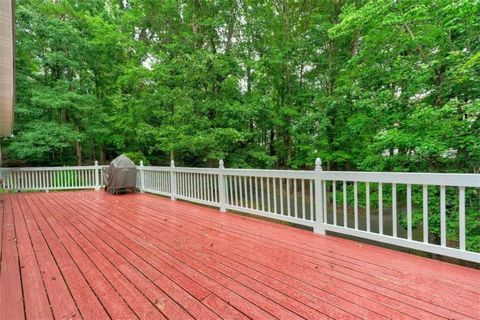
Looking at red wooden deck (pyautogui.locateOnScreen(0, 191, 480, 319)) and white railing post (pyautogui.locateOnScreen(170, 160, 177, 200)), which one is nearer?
red wooden deck (pyautogui.locateOnScreen(0, 191, 480, 319))

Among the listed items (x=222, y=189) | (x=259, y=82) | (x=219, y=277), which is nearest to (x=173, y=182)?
(x=222, y=189)

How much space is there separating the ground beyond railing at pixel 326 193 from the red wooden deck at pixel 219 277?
26 cm

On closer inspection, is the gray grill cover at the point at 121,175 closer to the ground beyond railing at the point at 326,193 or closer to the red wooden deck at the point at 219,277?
the ground beyond railing at the point at 326,193

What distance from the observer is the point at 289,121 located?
10594mm

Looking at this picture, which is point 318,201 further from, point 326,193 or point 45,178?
point 45,178

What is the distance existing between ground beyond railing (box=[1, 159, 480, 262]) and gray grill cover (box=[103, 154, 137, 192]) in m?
0.38

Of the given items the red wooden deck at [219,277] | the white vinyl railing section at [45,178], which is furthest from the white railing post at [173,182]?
the white vinyl railing section at [45,178]

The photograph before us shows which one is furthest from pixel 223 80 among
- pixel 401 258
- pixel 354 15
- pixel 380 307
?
pixel 380 307

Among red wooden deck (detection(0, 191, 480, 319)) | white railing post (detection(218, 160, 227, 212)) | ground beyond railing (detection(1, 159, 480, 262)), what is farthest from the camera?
white railing post (detection(218, 160, 227, 212))

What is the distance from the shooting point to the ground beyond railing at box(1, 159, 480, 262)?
2.39m

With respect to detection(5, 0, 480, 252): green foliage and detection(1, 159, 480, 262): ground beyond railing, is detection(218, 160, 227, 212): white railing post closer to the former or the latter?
detection(1, 159, 480, 262): ground beyond railing

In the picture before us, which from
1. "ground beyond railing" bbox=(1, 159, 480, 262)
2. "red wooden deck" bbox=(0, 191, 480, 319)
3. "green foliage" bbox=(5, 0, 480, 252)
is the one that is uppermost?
"green foliage" bbox=(5, 0, 480, 252)

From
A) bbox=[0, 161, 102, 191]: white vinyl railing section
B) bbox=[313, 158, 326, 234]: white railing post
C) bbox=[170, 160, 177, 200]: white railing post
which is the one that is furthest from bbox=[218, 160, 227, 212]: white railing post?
bbox=[0, 161, 102, 191]: white vinyl railing section

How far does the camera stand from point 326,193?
14.2 feet
